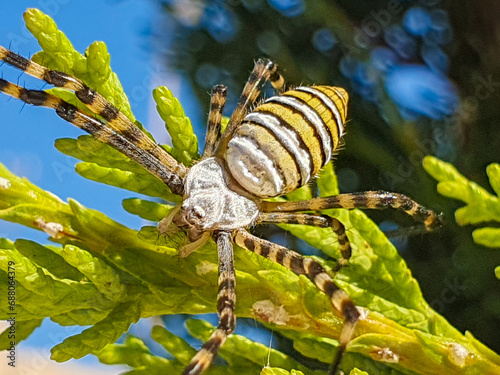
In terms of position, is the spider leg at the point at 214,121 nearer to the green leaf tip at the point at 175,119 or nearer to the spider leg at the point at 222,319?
the green leaf tip at the point at 175,119

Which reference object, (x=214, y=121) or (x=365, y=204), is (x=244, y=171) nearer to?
(x=214, y=121)

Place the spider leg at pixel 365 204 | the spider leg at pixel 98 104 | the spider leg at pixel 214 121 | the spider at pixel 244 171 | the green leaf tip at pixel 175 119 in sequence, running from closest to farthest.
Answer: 1. the green leaf tip at pixel 175 119
2. the spider at pixel 244 171
3. the spider leg at pixel 98 104
4. the spider leg at pixel 365 204
5. the spider leg at pixel 214 121

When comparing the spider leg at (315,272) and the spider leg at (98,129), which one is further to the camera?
the spider leg at (98,129)

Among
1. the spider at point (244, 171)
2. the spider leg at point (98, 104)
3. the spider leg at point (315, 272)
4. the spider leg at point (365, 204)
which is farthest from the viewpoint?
the spider leg at point (365, 204)

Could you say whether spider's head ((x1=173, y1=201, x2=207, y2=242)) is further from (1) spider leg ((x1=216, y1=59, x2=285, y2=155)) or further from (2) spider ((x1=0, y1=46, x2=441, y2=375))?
(1) spider leg ((x1=216, y1=59, x2=285, y2=155))

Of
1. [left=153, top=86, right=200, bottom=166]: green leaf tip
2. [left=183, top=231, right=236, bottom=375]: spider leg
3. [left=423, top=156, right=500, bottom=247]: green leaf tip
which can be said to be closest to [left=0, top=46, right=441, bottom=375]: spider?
[left=183, top=231, right=236, bottom=375]: spider leg

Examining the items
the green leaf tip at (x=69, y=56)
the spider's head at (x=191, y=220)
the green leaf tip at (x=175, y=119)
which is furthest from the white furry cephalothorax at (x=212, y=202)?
the green leaf tip at (x=69, y=56)

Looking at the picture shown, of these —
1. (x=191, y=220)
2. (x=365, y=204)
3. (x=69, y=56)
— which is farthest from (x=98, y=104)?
(x=365, y=204)
